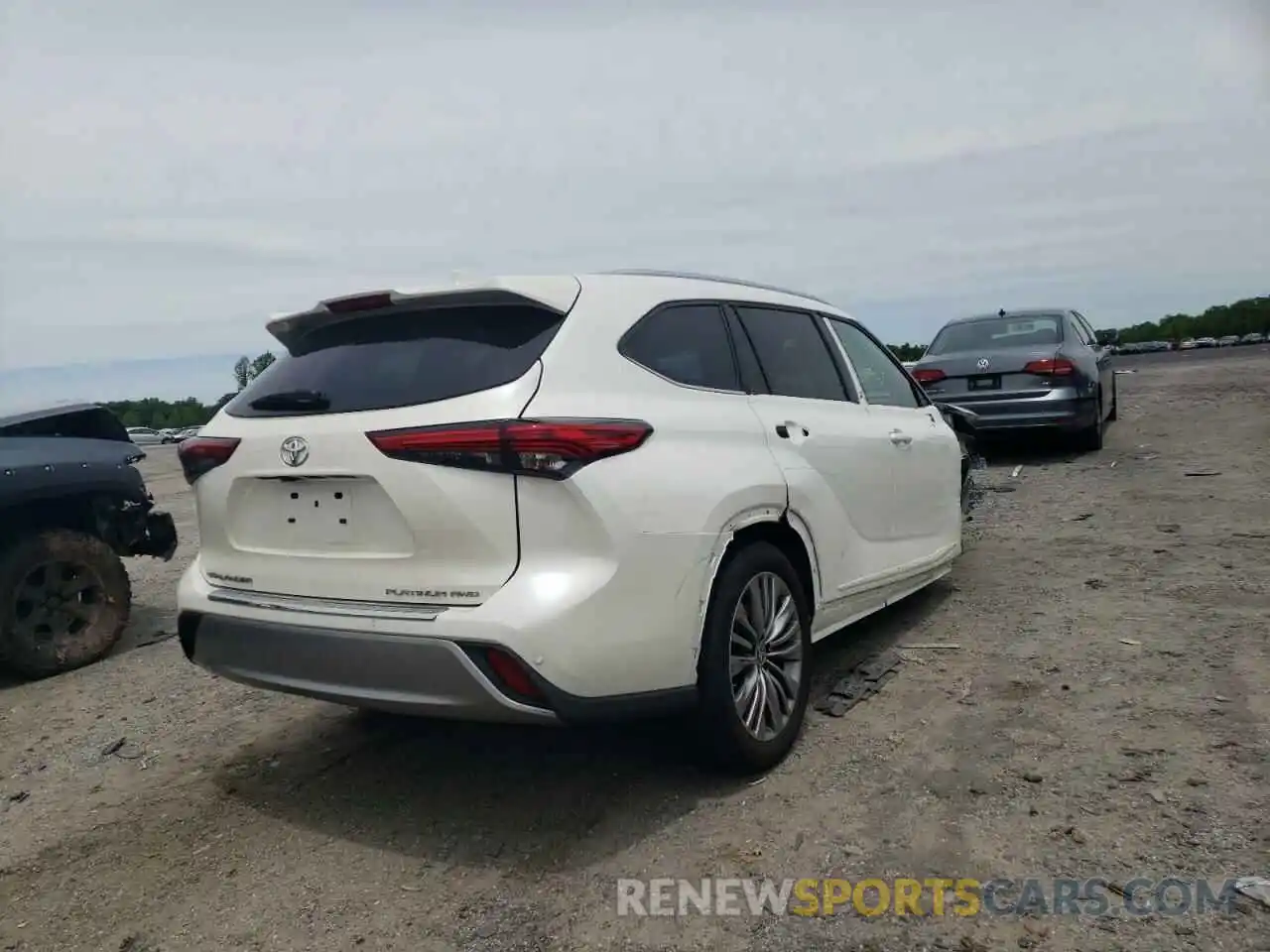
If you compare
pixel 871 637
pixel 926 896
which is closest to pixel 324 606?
pixel 926 896

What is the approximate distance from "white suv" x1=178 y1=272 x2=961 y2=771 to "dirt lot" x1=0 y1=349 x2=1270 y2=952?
425 mm

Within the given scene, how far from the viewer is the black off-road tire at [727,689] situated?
3.29 metres

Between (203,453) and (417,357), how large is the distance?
2.99 ft

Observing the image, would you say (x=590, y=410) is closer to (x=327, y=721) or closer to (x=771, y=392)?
(x=771, y=392)

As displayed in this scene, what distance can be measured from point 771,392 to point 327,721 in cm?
243

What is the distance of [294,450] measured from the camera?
3.23 metres

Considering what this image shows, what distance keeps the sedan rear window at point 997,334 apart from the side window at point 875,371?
18.4 feet

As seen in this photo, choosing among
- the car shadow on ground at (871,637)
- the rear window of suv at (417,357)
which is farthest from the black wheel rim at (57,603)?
the car shadow on ground at (871,637)

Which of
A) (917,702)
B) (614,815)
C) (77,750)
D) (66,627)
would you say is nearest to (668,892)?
(614,815)

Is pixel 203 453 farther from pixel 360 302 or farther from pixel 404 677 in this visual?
pixel 404 677

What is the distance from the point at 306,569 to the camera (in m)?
3.22

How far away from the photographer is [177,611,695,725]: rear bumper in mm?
2871

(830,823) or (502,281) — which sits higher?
(502,281)

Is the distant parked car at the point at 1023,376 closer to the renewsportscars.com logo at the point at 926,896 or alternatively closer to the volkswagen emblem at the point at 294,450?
the renewsportscars.com logo at the point at 926,896
